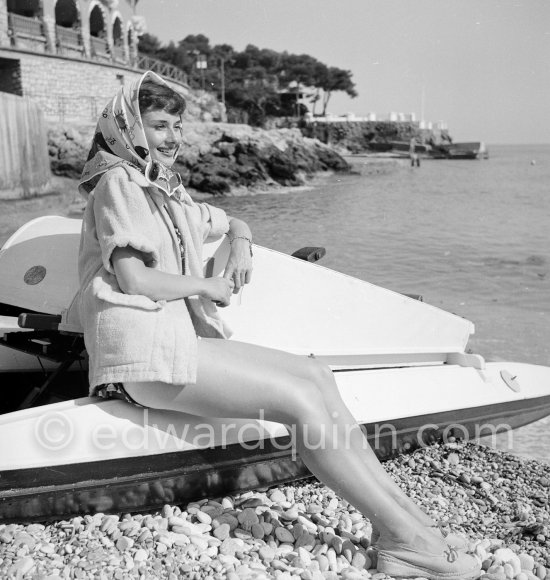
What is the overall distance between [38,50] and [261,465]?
2959 centimetres

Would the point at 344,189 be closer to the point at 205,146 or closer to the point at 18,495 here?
the point at 205,146

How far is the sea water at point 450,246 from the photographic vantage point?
25.7 feet

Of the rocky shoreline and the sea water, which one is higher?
the rocky shoreline

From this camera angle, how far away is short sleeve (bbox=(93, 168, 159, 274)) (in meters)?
2.32

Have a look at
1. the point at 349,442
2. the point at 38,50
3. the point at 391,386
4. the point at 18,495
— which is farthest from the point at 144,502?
the point at 38,50

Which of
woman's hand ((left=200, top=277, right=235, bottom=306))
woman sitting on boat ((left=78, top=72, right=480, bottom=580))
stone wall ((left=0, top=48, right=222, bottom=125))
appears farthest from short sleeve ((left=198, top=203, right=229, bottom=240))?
stone wall ((left=0, top=48, right=222, bottom=125))

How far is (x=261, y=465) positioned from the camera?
10.0ft

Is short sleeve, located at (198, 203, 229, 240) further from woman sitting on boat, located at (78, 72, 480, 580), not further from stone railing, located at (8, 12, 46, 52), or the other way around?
stone railing, located at (8, 12, 46, 52)

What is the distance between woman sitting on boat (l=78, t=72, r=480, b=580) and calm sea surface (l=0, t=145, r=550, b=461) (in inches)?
84.0

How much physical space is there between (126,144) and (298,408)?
1090mm

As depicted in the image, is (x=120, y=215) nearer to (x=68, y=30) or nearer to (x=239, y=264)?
(x=239, y=264)

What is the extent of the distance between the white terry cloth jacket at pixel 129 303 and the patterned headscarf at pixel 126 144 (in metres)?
0.05

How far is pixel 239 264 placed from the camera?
2.96 m

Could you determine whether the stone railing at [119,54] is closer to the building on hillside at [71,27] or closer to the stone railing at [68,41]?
the building on hillside at [71,27]
